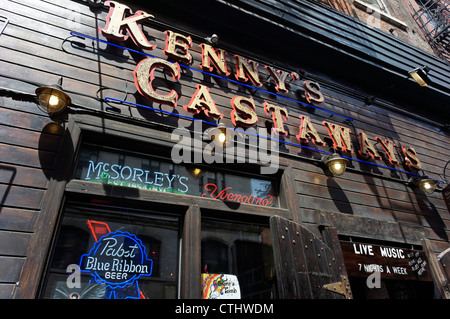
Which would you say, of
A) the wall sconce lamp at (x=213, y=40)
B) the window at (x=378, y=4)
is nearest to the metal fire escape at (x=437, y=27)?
the window at (x=378, y=4)

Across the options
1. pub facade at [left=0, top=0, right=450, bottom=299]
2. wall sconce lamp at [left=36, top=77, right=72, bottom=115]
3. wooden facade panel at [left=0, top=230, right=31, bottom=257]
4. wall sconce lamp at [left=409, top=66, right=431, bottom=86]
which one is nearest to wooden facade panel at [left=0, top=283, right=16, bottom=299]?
pub facade at [left=0, top=0, right=450, bottom=299]

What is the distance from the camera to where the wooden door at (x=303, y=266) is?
2.96 metres

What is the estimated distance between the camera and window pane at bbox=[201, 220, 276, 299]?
3322 mm

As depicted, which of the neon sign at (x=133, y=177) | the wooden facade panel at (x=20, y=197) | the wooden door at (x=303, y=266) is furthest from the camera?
the neon sign at (x=133, y=177)

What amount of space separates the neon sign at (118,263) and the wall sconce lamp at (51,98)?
1519mm

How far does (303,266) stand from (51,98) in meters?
3.34

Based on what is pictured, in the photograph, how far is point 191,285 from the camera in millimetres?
3006

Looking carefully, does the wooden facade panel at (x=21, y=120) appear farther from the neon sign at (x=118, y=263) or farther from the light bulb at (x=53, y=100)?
the neon sign at (x=118, y=263)

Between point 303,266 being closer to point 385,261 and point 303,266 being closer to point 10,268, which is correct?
point 385,261

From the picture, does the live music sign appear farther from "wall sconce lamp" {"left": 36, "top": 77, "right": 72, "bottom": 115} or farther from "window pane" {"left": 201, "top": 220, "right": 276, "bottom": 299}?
"wall sconce lamp" {"left": 36, "top": 77, "right": 72, "bottom": 115}

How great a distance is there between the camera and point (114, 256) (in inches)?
116

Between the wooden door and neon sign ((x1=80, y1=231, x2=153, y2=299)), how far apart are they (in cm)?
146

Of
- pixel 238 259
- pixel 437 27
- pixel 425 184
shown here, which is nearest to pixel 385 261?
pixel 425 184

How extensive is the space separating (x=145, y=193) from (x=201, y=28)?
354 centimetres
